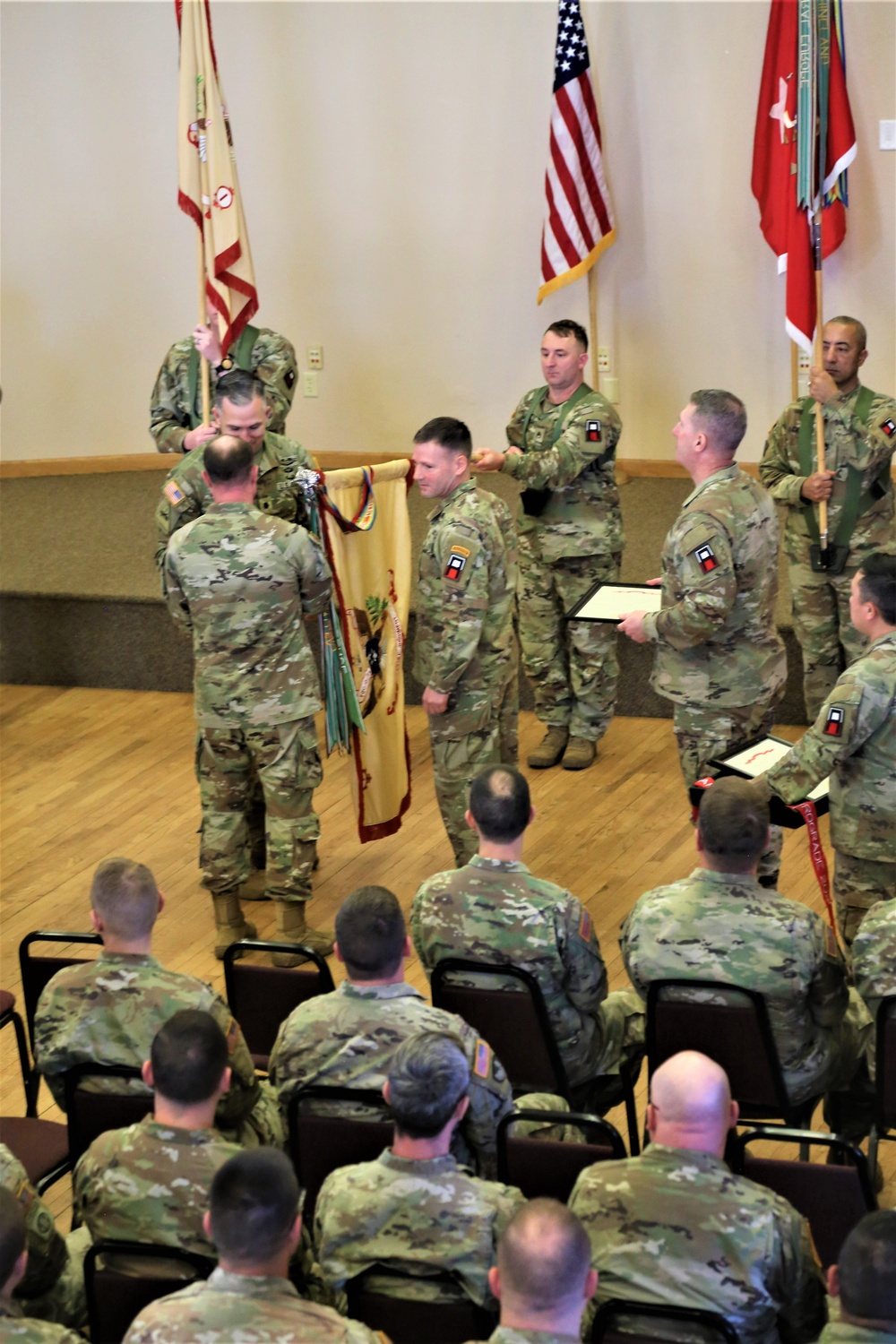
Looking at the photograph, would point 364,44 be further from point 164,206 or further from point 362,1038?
point 362,1038

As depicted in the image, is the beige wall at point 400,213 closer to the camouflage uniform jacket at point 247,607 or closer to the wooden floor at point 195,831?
the wooden floor at point 195,831

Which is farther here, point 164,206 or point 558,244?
point 164,206

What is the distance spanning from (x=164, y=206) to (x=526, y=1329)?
8.60 metres

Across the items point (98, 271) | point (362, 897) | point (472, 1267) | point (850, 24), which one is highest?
point (850, 24)

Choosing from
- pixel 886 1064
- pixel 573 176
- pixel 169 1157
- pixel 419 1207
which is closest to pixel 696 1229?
pixel 419 1207

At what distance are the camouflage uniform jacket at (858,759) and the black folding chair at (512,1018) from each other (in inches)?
39.2

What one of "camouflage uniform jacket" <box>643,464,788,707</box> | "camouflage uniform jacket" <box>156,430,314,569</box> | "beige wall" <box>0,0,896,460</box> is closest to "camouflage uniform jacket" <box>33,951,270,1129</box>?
"camouflage uniform jacket" <box>643,464,788,707</box>

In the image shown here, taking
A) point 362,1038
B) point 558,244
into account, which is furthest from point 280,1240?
point 558,244

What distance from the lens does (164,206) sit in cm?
980

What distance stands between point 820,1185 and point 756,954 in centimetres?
63

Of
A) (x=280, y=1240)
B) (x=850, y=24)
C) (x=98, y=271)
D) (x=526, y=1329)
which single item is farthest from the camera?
(x=98, y=271)

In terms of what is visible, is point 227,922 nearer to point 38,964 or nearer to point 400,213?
point 38,964

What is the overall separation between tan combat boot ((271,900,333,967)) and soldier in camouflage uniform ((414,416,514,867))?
1.90ft

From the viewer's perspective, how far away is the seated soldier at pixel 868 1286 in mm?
2326
